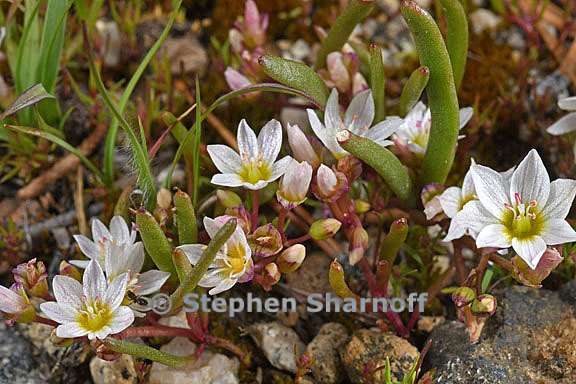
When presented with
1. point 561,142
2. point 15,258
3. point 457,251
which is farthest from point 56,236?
point 561,142

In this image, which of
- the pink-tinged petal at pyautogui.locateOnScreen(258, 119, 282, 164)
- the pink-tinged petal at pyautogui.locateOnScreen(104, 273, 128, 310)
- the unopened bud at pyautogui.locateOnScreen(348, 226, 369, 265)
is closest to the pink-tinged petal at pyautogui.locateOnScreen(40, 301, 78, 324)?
the pink-tinged petal at pyautogui.locateOnScreen(104, 273, 128, 310)

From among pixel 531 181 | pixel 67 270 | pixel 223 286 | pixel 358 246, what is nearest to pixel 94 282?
pixel 67 270

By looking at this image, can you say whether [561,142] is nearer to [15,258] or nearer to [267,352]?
[267,352]

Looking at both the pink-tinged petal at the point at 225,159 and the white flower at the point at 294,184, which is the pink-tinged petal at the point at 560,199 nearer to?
the white flower at the point at 294,184

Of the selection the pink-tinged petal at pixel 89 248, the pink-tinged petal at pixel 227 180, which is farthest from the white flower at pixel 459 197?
the pink-tinged petal at pixel 89 248

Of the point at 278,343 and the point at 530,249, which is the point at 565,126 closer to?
the point at 530,249

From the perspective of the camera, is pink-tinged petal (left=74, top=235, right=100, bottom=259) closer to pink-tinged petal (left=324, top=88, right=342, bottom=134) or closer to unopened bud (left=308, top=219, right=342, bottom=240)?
unopened bud (left=308, top=219, right=342, bottom=240)
